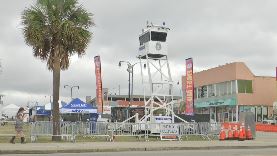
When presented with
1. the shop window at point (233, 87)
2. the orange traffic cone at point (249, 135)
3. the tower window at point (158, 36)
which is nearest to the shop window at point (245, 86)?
the shop window at point (233, 87)

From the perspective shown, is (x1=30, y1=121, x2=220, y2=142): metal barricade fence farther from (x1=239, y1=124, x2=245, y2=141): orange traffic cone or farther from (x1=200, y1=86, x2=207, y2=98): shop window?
(x1=200, y1=86, x2=207, y2=98): shop window

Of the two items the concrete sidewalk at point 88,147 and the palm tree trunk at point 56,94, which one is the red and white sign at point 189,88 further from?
the palm tree trunk at point 56,94

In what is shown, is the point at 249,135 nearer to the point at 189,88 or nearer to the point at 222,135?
the point at 222,135

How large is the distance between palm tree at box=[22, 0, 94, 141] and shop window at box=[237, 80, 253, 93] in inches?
1592

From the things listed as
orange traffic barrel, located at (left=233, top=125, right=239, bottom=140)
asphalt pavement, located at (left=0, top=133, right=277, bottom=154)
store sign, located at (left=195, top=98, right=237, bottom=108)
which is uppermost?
store sign, located at (left=195, top=98, right=237, bottom=108)

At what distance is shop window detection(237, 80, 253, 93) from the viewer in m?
62.7

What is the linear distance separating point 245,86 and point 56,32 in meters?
42.5

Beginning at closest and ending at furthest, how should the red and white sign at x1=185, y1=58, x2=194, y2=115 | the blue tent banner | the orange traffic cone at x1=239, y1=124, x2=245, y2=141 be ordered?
the orange traffic cone at x1=239, y1=124, x2=245, y2=141, the blue tent banner, the red and white sign at x1=185, y1=58, x2=194, y2=115

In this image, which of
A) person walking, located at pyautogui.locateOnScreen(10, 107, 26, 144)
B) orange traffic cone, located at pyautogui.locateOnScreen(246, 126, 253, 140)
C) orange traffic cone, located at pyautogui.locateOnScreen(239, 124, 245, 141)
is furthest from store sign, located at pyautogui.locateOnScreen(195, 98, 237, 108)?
person walking, located at pyautogui.locateOnScreen(10, 107, 26, 144)

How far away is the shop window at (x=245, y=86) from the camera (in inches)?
2468

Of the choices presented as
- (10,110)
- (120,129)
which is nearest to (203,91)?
(10,110)

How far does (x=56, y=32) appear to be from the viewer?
25109 millimetres

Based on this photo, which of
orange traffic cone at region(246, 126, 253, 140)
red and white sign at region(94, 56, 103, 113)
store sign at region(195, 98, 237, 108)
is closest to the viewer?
orange traffic cone at region(246, 126, 253, 140)

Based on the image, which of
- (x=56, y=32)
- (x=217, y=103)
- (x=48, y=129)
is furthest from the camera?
(x=217, y=103)
